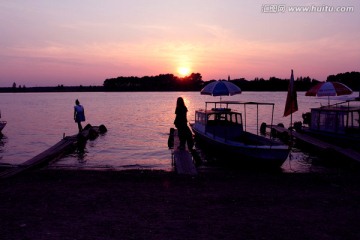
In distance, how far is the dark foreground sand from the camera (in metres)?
8.41

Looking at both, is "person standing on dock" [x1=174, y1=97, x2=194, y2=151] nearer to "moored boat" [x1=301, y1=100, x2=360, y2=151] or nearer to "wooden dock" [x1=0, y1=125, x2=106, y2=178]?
"wooden dock" [x1=0, y1=125, x2=106, y2=178]

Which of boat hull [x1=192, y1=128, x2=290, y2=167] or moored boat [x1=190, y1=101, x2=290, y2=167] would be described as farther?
moored boat [x1=190, y1=101, x2=290, y2=167]

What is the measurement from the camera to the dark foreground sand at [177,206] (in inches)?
331

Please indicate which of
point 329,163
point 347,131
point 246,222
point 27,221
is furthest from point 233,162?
point 27,221

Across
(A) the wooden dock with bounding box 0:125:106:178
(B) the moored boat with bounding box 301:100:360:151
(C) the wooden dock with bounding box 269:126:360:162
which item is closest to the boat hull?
(C) the wooden dock with bounding box 269:126:360:162

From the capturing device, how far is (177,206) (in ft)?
34.4

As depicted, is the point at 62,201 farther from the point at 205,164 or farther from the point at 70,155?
the point at 70,155

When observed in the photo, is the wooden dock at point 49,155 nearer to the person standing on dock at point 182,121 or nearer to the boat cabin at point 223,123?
the person standing on dock at point 182,121

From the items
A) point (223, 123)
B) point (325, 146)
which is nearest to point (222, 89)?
point (223, 123)

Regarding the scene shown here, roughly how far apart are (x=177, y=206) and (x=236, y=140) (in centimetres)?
1179

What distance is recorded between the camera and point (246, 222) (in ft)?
29.8

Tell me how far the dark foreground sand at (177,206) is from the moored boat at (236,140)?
1.78 m

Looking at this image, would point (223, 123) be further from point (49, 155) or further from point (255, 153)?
point (49, 155)

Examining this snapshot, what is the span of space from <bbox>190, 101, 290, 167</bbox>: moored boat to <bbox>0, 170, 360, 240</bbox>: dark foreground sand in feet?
5.85
